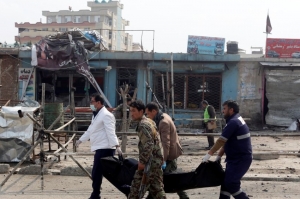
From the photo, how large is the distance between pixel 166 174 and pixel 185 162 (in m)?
4.63

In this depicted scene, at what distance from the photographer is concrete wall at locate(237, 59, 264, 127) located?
64.8 ft

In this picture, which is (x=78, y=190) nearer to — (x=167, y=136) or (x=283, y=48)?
(x=167, y=136)

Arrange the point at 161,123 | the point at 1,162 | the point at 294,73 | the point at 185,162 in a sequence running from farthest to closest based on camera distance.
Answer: the point at 294,73
the point at 185,162
the point at 1,162
the point at 161,123

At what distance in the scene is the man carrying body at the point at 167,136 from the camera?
6.11m

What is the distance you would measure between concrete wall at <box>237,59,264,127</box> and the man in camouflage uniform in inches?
571

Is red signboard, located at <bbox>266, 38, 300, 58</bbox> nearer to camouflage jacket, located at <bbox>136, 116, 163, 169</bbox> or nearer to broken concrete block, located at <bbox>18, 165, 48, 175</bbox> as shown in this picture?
broken concrete block, located at <bbox>18, 165, 48, 175</bbox>

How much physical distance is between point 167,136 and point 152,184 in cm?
79

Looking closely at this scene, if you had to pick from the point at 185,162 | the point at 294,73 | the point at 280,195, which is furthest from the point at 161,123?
the point at 294,73

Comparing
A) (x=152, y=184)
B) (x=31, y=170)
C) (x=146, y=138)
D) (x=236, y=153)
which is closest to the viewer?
(x=146, y=138)

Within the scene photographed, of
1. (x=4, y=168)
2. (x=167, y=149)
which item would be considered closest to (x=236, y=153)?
(x=167, y=149)

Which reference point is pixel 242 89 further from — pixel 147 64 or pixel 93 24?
pixel 93 24

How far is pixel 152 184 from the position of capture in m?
5.78

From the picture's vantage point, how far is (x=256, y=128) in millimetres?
19656

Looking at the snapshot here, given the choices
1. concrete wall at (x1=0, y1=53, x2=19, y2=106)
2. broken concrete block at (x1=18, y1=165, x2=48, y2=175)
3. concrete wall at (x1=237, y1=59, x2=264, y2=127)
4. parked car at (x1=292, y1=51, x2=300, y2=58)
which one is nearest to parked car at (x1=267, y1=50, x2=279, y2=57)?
parked car at (x1=292, y1=51, x2=300, y2=58)
